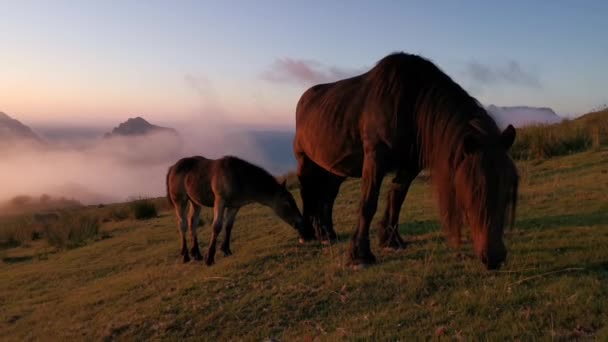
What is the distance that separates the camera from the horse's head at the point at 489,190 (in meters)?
4.32

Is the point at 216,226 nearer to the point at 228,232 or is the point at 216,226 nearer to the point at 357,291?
the point at 228,232

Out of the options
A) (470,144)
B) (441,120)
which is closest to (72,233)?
(441,120)

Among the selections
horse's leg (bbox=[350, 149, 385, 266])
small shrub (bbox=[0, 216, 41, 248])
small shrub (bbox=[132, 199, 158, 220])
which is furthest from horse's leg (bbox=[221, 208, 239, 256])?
small shrub (bbox=[0, 216, 41, 248])

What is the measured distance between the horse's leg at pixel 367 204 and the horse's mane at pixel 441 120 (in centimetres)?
51

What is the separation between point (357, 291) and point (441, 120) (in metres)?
1.86

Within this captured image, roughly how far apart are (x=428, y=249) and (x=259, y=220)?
6.26 m

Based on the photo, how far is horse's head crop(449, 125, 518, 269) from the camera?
4.32 meters

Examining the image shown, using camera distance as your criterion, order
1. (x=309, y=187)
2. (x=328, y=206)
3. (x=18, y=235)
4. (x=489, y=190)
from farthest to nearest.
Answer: (x=18, y=235), (x=309, y=187), (x=328, y=206), (x=489, y=190)

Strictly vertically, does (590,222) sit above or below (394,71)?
below

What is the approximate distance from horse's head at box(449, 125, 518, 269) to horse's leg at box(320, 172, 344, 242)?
139 inches

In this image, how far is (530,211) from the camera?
26.8ft

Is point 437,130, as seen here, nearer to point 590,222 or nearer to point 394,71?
point 394,71

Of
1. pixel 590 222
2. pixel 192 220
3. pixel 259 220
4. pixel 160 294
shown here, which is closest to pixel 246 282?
pixel 160 294

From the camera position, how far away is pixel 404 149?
571 cm
